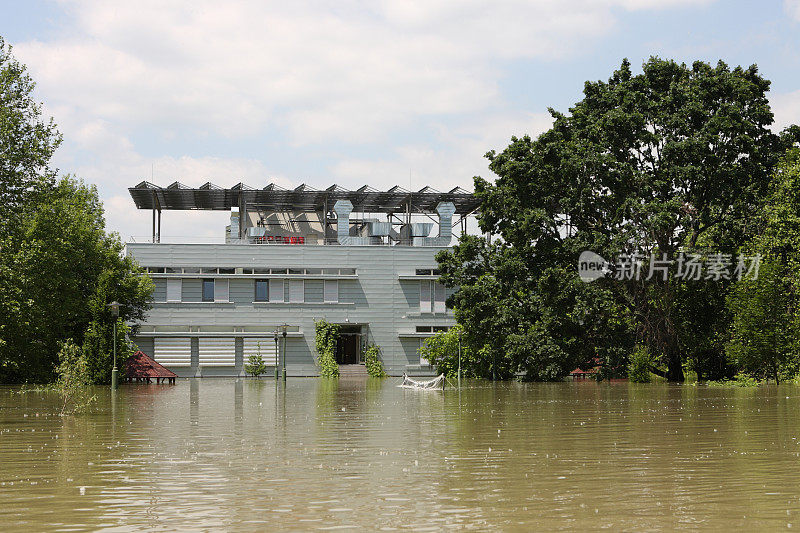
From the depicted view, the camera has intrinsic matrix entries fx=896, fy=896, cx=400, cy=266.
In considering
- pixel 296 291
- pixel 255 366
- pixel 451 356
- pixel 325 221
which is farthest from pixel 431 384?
pixel 325 221

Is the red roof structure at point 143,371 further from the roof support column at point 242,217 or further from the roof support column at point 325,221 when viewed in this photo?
the roof support column at point 325,221

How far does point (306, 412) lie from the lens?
25859 mm

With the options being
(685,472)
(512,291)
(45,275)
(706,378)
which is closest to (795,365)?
(706,378)

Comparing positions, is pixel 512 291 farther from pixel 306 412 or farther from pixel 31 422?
pixel 31 422

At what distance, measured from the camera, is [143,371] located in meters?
59.5

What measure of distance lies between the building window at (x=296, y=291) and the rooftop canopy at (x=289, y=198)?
7.37m

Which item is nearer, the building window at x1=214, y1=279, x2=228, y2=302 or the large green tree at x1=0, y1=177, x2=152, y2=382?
the large green tree at x1=0, y1=177, x2=152, y2=382

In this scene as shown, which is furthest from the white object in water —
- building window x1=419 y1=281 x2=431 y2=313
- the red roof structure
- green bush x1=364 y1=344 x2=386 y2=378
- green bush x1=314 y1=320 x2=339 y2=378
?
building window x1=419 y1=281 x2=431 y2=313

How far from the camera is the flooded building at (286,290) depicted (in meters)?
72.9

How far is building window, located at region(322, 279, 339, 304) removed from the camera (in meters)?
74.5

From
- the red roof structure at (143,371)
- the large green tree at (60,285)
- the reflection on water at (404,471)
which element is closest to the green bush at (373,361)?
the red roof structure at (143,371)

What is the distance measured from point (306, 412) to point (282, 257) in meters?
49.1

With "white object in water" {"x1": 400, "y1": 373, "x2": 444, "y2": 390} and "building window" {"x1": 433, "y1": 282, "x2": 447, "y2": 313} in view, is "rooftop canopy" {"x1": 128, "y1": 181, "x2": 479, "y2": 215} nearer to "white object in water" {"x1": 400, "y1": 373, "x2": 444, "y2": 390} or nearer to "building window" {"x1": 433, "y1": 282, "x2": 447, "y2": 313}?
"building window" {"x1": 433, "y1": 282, "x2": 447, "y2": 313}
